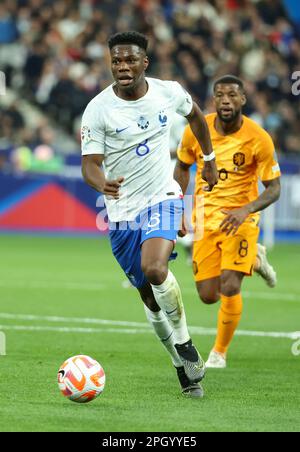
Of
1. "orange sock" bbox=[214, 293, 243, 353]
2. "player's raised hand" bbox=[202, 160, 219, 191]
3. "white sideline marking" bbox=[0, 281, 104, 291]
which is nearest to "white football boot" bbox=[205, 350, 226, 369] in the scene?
"orange sock" bbox=[214, 293, 243, 353]

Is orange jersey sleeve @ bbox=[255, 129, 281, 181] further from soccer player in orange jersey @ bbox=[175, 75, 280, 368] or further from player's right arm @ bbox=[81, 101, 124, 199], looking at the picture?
player's right arm @ bbox=[81, 101, 124, 199]

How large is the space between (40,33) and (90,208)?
4470 mm

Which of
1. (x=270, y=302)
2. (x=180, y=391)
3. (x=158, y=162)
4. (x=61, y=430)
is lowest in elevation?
(x=270, y=302)

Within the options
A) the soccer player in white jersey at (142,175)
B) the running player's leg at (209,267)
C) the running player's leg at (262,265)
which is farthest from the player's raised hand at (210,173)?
the running player's leg at (262,265)

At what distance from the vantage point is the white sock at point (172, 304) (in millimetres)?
7875

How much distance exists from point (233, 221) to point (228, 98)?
140cm

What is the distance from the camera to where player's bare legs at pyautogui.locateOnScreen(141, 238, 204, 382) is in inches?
306

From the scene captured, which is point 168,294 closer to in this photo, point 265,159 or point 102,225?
point 265,159

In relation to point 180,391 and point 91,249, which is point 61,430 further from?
point 91,249

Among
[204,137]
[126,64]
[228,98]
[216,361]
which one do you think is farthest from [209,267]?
[126,64]

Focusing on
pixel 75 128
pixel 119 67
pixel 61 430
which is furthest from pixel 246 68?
pixel 61 430

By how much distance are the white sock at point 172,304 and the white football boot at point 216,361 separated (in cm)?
146

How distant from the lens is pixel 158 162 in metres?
8.20

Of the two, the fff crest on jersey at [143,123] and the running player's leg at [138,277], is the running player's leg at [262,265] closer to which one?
the running player's leg at [138,277]
